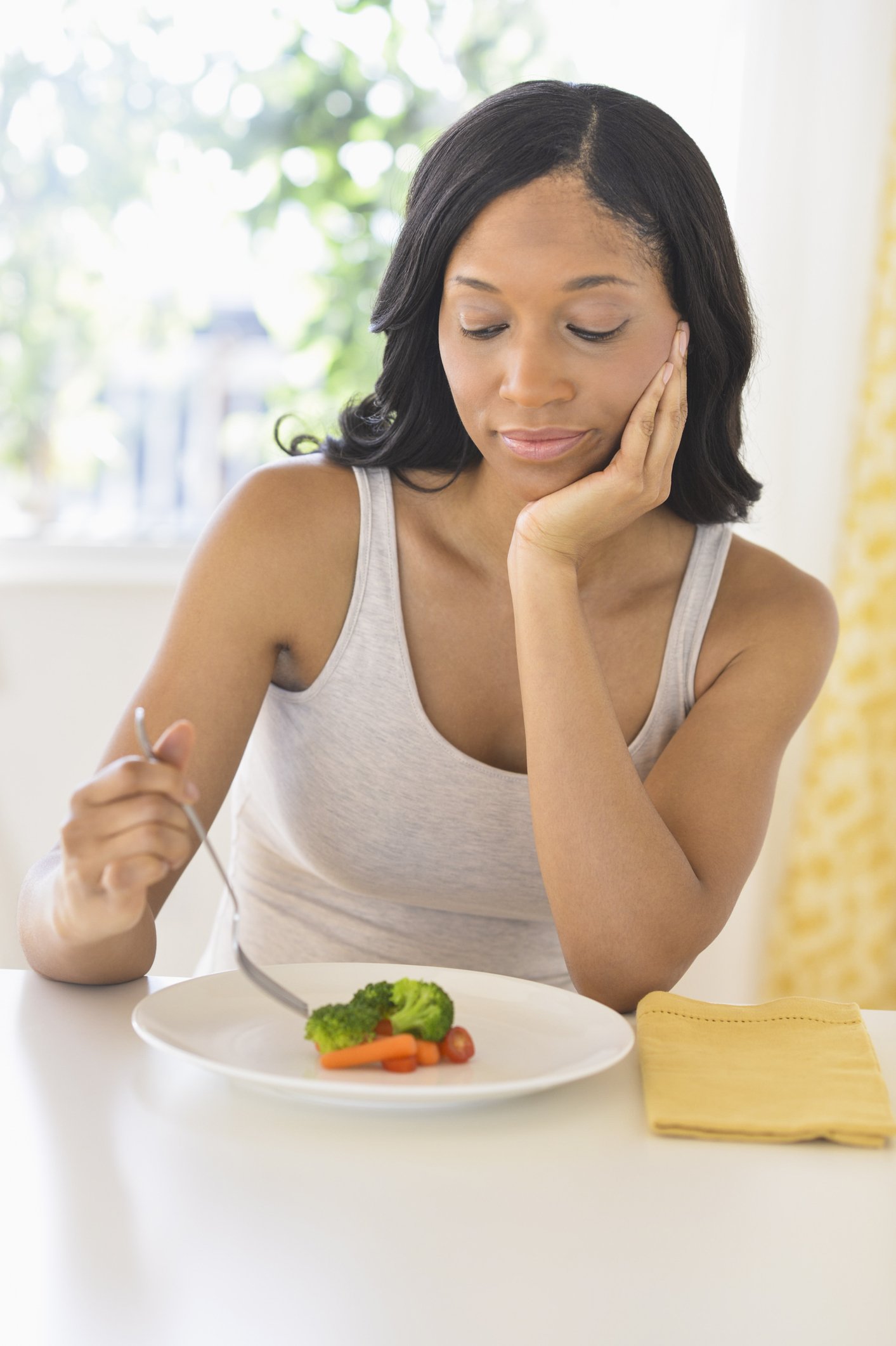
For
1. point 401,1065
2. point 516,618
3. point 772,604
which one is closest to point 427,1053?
point 401,1065

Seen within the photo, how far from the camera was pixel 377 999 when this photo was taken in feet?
2.85

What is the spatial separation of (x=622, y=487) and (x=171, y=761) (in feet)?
2.06

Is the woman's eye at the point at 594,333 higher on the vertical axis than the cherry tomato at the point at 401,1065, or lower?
higher

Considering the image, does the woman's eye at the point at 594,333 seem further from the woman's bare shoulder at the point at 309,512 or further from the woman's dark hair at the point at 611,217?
the woman's bare shoulder at the point at 309,512

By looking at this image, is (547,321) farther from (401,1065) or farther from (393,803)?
(401,1065)

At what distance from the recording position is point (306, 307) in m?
3.06

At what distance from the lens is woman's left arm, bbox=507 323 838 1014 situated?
3.76ft

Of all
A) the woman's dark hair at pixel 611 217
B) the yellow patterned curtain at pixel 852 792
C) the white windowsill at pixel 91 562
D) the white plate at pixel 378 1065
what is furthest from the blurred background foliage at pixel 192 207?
the white plate at pixel 378 1065

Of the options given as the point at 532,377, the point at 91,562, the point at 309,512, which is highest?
the point at 532,377

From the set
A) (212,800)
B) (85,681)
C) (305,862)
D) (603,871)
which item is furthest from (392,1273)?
(85,681)

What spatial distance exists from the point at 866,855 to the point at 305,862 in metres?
1.87

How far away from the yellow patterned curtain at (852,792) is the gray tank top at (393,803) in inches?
59.5

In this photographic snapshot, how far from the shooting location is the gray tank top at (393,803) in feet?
4.55

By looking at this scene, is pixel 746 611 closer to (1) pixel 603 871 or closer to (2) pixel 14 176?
(1) pixel 603 871
